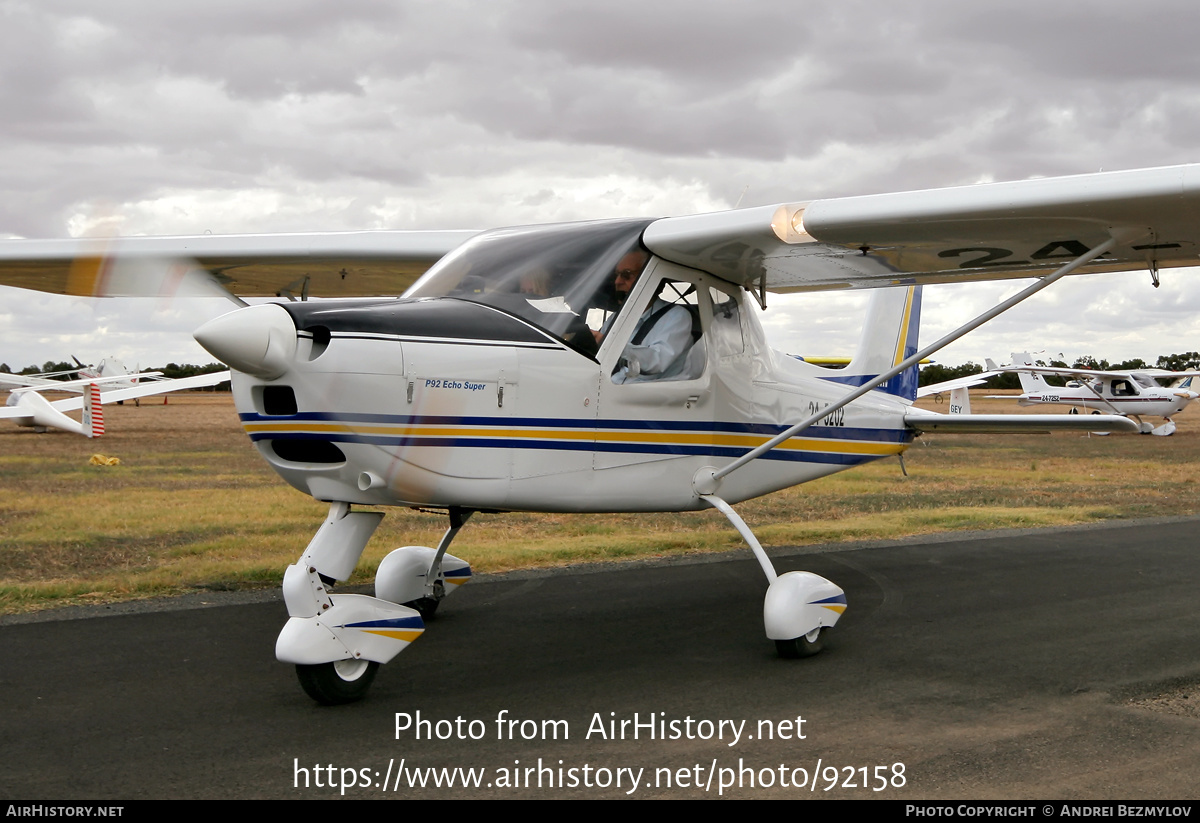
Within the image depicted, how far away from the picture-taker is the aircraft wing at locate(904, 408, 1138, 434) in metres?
7.27

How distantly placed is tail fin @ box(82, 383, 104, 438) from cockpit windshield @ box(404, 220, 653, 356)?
26424 mm

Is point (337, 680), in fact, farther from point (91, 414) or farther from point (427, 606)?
point (91, 414)

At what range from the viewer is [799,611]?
17.8 ft

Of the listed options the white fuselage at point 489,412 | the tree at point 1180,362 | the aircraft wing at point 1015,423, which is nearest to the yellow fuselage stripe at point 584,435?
the white fuselage at point 489,412

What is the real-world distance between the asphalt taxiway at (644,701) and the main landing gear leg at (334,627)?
147 mm

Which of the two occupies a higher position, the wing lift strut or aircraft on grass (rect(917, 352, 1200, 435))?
the wing lift strut

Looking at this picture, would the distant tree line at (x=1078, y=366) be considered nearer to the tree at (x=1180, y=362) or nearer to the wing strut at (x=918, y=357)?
the tree at (x=1180, y=362)

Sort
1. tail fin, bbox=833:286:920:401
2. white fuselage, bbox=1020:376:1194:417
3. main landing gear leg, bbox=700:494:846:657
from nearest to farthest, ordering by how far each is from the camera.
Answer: main landing gear leg, bbox=700:494:846:657 < tail fin, bbox=833:286:920:401 < white fuselage, bbox=1020:376:1194:417

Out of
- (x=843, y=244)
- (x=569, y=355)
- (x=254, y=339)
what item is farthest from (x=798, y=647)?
(x=254, y=339)

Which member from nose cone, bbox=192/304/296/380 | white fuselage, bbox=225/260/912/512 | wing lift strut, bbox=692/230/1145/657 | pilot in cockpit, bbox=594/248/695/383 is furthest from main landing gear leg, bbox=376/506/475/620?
nose cone, bbox=192/304/296/380

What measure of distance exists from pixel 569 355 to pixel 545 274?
498 mm

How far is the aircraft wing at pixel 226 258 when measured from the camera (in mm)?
6695

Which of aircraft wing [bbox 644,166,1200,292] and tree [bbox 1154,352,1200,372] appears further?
tree [bbox 1154,352,1200,372]

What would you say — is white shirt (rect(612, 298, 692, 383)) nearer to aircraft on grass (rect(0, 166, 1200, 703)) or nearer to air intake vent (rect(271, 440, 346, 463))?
aircraft on grass (rect(0, 166, 1200, 703))
